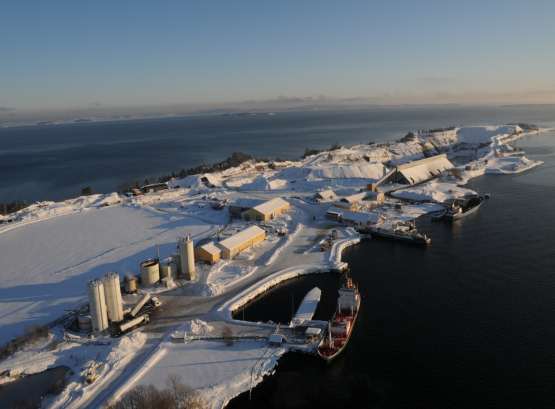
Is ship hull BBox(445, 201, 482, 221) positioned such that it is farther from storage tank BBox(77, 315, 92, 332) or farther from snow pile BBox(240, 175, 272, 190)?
storage tank BBox(77, 315, 92, 332)

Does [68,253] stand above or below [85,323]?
above

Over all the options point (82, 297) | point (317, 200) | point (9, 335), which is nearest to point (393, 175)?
point (317, 200)

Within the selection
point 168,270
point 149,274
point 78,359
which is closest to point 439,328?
point 168,270

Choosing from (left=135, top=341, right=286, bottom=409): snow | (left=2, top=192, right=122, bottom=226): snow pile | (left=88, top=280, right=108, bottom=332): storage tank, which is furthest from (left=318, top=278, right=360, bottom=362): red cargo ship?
(left=2, top=192, right=122, bottom=226): snow pile

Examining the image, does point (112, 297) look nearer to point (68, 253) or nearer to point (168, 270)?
point (168, 270)

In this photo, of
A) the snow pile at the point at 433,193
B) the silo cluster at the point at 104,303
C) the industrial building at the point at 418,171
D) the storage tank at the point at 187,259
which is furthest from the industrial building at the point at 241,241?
the industrial building at the point at 418,171

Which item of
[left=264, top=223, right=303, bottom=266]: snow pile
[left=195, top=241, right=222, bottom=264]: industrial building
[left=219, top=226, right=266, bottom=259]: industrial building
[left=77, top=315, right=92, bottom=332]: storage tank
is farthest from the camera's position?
[left=219, top=226, right=266, bottom=259]: industrial building
